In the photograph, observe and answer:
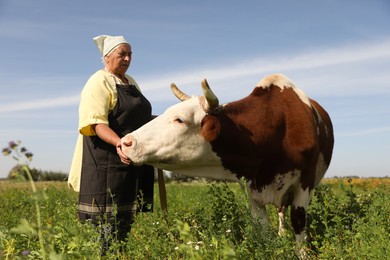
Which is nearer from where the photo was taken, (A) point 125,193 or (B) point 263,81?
(A) point 125,193

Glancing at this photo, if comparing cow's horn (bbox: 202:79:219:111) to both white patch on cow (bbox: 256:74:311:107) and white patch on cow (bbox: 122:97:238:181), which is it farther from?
white patch on cow (bbox: 256:74:311:107)

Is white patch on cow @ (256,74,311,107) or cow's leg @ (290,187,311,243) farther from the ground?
white patch on cow @ (256,74,311,107)

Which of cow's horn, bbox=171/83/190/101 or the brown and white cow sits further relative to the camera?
cow's horn, bbox=171/83/190/101

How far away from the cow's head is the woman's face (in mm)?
686

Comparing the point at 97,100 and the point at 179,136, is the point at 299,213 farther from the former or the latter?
the point at 97,100

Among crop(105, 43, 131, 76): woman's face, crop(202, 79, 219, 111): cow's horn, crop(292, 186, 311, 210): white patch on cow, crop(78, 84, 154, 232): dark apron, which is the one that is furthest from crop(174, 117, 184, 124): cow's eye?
crop(292, 186, 311, 210): white patch on cow

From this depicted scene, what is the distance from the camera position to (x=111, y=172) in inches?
187

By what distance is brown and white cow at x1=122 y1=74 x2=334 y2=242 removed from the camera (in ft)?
15.2

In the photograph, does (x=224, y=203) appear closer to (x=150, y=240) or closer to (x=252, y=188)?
(x=252, y=188)

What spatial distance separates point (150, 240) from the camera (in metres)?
3.80

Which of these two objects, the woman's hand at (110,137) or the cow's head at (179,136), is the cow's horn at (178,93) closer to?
the cow's head at (179,136)

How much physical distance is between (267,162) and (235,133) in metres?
0.53

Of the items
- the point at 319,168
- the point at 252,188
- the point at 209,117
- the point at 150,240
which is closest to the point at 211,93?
the point at 209,117

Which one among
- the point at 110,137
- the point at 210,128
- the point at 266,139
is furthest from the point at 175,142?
the point at 266,139
